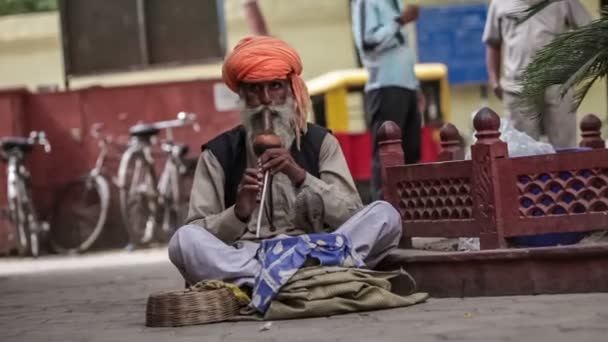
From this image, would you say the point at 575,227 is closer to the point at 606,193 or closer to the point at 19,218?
the point at 606,193

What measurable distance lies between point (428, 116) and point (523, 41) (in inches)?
360

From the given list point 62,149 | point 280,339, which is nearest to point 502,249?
point 280,339

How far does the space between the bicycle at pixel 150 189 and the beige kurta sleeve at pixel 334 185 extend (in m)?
8.23

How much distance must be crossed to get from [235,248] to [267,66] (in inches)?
33.3

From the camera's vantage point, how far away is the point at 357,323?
21.0 ft

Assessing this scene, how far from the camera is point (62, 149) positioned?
637 inches

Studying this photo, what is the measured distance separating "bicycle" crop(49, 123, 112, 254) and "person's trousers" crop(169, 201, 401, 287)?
889 cm

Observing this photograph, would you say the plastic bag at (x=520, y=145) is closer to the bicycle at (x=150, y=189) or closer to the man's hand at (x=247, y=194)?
the man's hand at (x=247, y=194)

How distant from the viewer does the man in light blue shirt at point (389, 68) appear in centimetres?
1051

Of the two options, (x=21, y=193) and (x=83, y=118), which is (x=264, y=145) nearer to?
(x=21, y=193)

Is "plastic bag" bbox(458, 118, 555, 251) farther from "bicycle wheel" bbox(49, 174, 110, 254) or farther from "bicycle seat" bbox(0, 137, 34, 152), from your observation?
"bicycle wheel" bbox(49, 174, 110, 254)

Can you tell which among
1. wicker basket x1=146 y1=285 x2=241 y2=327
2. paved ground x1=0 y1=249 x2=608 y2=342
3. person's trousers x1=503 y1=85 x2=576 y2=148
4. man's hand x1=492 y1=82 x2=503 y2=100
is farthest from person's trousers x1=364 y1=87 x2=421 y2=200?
wicker basket x1=146 y1=285 x2=241 y2=327

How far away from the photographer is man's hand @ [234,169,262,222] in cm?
679

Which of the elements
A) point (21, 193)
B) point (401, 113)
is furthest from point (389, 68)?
point (21, 193)
